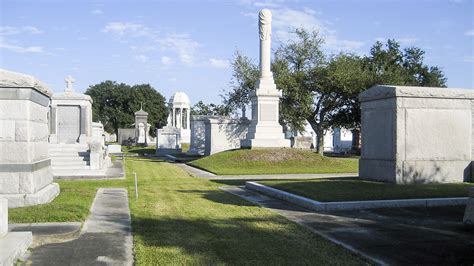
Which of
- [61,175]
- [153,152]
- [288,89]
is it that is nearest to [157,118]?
[153,152]

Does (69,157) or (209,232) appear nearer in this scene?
(209,232)

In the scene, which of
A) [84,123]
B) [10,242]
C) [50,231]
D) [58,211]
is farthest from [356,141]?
[10,242]

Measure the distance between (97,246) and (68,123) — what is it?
2155cm

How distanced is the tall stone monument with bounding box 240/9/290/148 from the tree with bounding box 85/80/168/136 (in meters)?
74.3

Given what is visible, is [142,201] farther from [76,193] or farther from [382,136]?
[382,136]

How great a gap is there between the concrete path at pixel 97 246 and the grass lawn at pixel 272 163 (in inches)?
548

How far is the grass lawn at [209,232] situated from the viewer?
629 centimetres

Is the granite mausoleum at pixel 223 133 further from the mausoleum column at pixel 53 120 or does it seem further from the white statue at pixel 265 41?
the mausoleum column at pixel 53 120

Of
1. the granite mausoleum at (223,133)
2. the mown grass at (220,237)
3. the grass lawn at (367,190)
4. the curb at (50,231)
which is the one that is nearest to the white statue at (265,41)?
the granite mausoleum at (223,133)

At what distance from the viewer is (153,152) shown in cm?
4675

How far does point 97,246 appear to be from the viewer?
6.93 meters

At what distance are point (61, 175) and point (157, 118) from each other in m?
88.8

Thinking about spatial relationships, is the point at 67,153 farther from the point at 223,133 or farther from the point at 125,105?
the point at 125,105

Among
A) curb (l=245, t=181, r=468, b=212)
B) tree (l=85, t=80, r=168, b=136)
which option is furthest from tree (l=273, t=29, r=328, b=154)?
tree (l=85, t=80, r=168, b=136)
